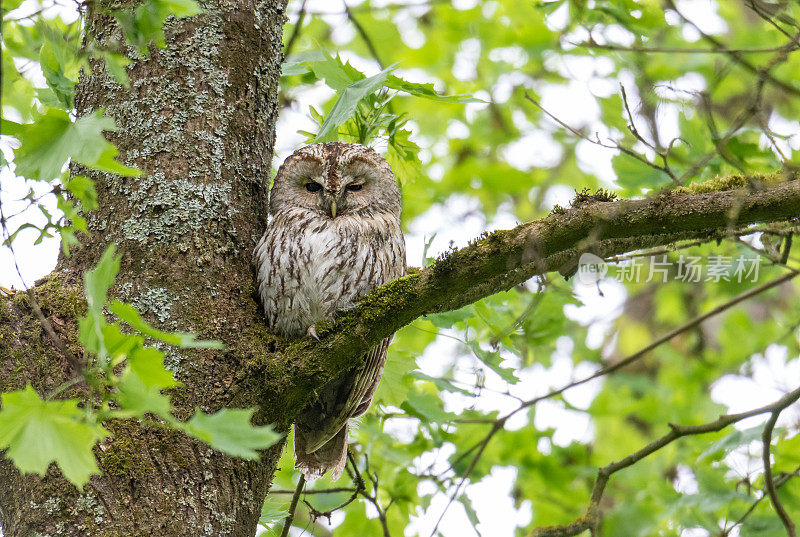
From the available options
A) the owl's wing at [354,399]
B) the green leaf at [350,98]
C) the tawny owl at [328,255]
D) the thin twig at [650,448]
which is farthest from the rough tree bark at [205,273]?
the thin twig at [650,448]

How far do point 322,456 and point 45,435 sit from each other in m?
1.90

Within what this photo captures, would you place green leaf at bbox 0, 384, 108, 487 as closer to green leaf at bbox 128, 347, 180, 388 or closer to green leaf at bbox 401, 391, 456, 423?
green leaf at bbox 128, 347, 180, 388

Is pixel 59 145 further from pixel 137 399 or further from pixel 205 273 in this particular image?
pixel 205 273

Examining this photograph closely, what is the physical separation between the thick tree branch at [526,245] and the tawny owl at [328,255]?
16.1 inches

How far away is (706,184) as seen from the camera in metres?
2.44

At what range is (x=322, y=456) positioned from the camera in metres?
2.97

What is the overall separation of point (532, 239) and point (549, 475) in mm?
3290

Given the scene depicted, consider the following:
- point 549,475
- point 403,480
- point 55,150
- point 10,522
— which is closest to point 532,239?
point 55,150

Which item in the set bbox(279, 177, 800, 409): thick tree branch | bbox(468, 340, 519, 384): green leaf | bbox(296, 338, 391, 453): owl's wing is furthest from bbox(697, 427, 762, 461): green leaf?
bbox(296, 338, 391, 453): owl's wing

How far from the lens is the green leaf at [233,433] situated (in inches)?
46.6

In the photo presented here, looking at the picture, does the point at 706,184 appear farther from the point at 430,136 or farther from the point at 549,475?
the point at 430,136

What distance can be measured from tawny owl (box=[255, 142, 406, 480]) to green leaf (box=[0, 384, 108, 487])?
50.0 inches

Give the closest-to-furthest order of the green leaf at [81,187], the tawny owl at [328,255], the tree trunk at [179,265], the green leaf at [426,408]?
the green leaf at [81,187] < the tree trunk at [179,265] < the tawny owl at [328,255] < the green leaf at [426,408]

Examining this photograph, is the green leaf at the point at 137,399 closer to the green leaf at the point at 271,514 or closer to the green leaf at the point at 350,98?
the green leaf at the point at 350,98
